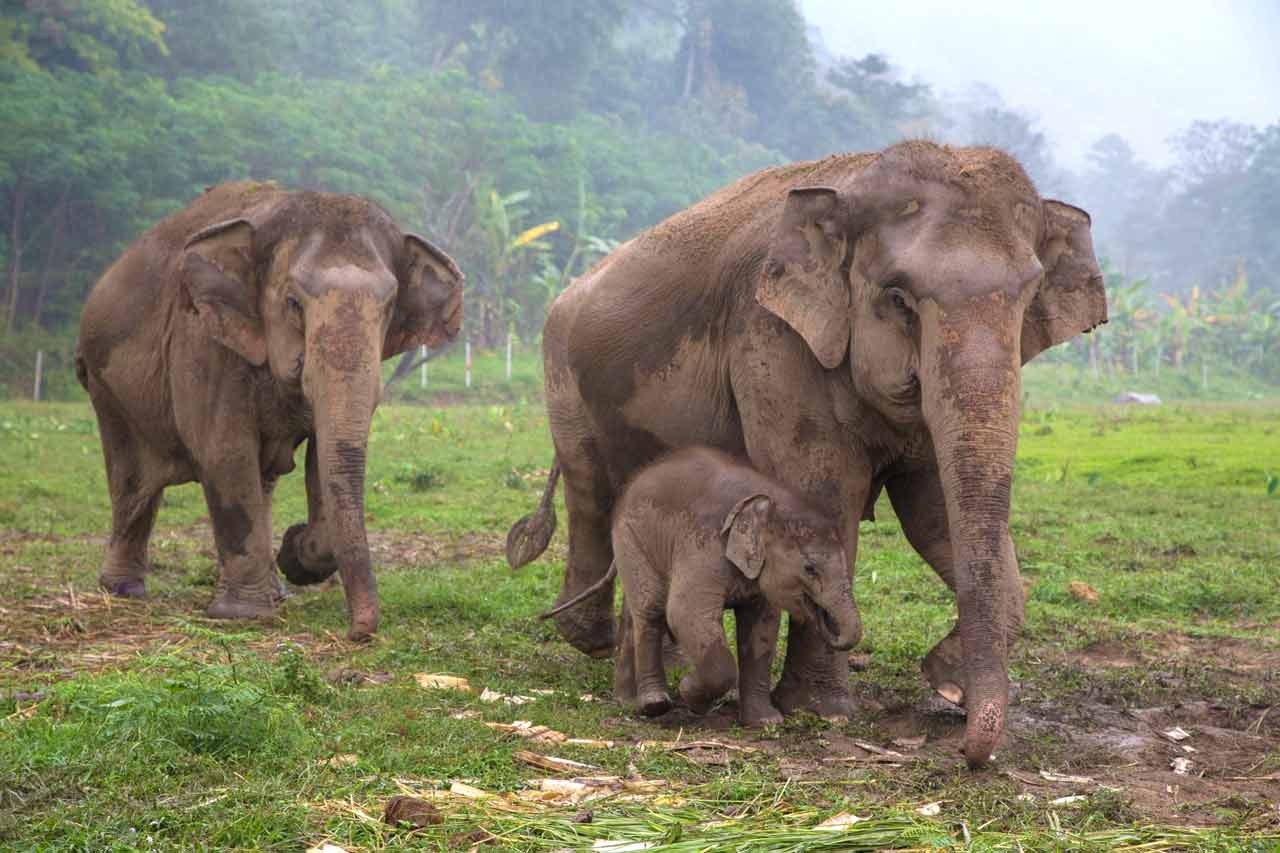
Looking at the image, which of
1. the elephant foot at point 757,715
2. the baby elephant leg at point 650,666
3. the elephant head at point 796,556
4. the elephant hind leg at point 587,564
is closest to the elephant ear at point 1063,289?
the elephant head at point 796,556

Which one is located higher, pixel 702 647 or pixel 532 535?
pixel 532 535

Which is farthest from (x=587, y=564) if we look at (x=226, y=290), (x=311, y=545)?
(x=226, y=290)

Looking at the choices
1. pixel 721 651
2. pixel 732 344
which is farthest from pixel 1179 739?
pixel 732 344

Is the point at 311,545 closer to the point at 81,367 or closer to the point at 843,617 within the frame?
the point at 81,367

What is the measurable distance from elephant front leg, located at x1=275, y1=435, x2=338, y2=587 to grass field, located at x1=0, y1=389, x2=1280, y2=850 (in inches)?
8.1

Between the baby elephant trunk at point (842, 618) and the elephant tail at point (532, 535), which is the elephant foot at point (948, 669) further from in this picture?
the elephant tail at point (532, 535)

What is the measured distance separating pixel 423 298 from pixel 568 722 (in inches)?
147

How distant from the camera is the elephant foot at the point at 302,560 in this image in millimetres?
8859

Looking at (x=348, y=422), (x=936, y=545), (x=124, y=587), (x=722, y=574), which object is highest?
(x=348, y=422)

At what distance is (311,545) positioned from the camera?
8844 millimetres

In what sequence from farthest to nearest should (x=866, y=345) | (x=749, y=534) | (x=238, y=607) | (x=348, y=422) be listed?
(x=238, y=607) → (x=348, y=422) → (x=749, y=534) → (x=866, y=345)

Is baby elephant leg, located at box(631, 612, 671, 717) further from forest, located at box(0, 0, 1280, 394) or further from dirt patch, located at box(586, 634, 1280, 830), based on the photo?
forest, located at box(0, 0, 1280, 394)

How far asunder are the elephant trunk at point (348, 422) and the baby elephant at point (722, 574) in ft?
5.67

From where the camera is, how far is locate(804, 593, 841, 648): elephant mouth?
600 cm
